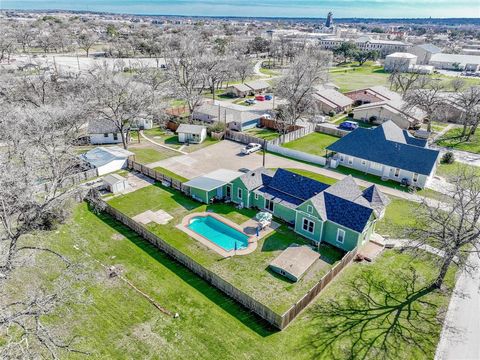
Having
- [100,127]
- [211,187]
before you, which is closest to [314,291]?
[211,187]

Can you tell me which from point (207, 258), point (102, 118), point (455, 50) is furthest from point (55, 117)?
point (455, 50)

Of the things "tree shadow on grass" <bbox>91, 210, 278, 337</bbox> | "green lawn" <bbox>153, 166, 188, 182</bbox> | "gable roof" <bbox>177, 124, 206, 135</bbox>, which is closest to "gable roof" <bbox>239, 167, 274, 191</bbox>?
"green lawn" <bbox>153, 166, 188, 182</bbox>

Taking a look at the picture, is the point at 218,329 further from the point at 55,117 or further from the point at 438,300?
the point at 55,117

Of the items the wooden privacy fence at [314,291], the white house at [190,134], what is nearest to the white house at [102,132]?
the white house at [190,134]

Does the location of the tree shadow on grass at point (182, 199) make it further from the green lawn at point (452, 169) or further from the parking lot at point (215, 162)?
the green lawn at point (452, 169)

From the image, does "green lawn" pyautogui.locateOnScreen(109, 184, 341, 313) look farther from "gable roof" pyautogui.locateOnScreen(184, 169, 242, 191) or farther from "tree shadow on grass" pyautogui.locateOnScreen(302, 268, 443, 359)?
"tree shadow on grass" pyautogui.locateOnScreen(302, 268, 443, 359)

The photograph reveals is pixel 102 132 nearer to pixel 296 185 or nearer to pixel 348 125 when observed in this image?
pixel 296 185
